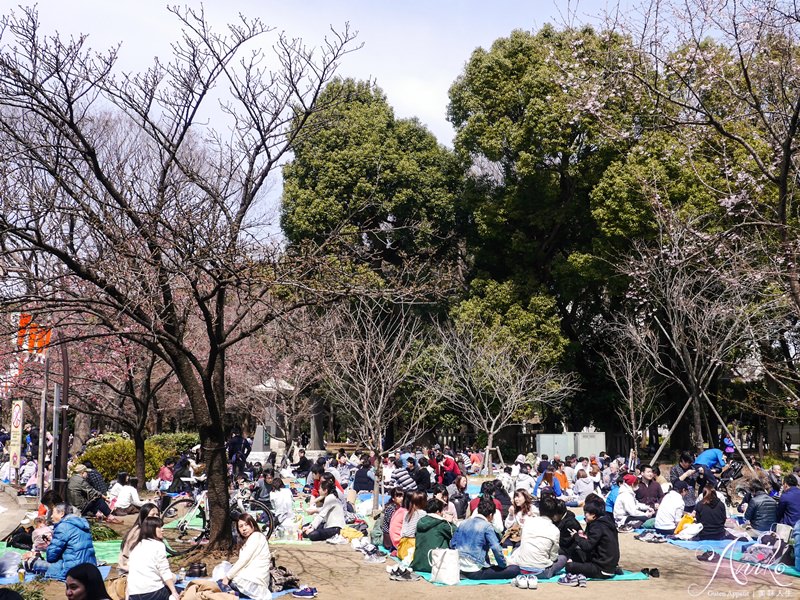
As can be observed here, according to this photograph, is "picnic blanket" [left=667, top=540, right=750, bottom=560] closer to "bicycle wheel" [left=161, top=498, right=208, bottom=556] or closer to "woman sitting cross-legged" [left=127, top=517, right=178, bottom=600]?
"bicycle wheel" [left=161, top=498, right=208, bottom=556]

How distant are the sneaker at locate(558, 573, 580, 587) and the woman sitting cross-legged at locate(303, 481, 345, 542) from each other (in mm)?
4591

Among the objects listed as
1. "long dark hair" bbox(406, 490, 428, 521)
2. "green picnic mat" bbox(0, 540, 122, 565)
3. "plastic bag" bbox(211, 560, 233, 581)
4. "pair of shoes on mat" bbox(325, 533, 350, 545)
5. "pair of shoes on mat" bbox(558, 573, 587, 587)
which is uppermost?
"long dark hair" bbox(406, 490, 428, 521)

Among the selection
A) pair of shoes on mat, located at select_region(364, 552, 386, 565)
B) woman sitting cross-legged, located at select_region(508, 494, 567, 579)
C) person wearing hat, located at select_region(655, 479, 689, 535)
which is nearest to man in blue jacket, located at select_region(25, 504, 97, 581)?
pair of shoes on mat, located at select_region(364, 552, 386, 565)

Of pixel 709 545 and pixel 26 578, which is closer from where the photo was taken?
pixel 26 578

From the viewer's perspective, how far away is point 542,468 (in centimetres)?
1825

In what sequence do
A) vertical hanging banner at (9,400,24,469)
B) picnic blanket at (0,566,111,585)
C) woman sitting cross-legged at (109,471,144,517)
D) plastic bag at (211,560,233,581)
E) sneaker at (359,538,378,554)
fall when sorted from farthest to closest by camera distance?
woman sitting cross-legged at (109,471,144,517) < vertical hanging banner at (9,400,24,469) < sneaker at (359,538,378,554) < plastic bag at (211,560,233,581) < picnic blanket at (0,566,111,585)

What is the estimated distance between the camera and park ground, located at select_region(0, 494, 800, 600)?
9.22 m

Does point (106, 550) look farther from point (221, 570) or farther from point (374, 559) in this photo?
point (374, 559)

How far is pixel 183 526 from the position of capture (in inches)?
539

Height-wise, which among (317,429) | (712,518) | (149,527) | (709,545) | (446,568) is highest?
(317,429)

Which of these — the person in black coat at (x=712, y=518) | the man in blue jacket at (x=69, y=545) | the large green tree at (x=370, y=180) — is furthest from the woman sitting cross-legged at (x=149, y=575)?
the large green tree at (x=370, y=180)

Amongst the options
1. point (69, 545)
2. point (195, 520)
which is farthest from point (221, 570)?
point (195, 520)

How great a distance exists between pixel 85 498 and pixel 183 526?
208 cm

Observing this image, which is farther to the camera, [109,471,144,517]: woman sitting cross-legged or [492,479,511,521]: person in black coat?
[109,471,144,517]: woman sitting cross-legged
